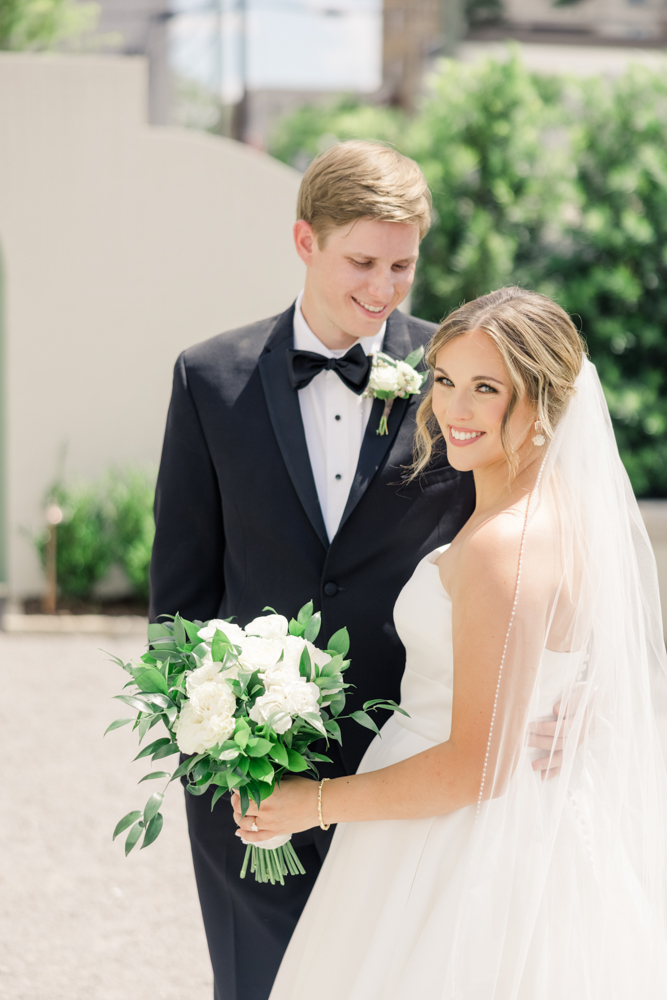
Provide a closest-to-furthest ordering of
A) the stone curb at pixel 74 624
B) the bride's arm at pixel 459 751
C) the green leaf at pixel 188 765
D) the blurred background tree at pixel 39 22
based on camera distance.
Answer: the bride's arm at pixel 459 751 → the green leaf at pixel 188 765 → the stone curb at pixel 74 624 → the blurred background tree at pixel 39 22

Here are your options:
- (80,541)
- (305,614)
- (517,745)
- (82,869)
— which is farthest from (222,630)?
(80,541)

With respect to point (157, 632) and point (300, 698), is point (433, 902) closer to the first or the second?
point (300, 698)

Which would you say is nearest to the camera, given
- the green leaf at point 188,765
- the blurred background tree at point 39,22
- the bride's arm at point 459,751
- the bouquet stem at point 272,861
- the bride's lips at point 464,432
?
the bride's arm at point 459,751

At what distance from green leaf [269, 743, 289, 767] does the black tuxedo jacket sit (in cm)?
54

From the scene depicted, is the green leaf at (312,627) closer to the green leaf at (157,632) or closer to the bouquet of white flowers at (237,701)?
the bouquet of white flowers at (237,701)

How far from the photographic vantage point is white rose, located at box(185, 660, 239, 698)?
71.3 inches

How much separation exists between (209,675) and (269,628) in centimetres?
16

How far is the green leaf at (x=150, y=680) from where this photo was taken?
6.12 feet

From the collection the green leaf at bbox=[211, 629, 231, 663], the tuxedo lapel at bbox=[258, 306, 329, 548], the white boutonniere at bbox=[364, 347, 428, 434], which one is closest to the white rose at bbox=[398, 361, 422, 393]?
the white boutonniere at bbox=[364, 347, 428, 434]

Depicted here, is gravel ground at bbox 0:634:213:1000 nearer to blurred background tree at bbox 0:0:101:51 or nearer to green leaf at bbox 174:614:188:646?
green leaf at bbox 174:614:188:646

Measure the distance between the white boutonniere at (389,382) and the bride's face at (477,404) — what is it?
43 cm

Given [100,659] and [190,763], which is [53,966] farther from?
[100,659]

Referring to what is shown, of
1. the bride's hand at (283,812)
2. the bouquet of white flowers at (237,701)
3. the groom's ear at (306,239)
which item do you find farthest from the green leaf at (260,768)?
the groom's ear at (306,239)

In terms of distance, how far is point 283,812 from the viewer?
188cm
